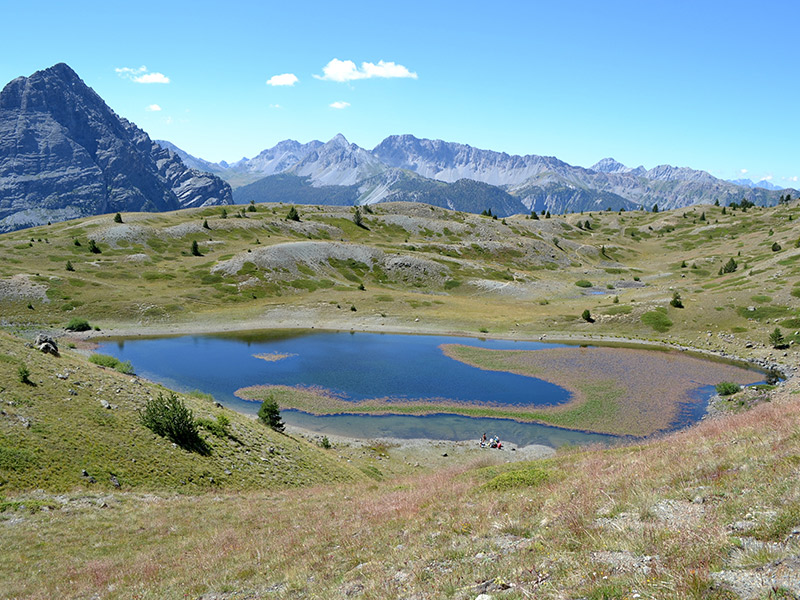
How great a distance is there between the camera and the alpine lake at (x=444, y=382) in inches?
1956

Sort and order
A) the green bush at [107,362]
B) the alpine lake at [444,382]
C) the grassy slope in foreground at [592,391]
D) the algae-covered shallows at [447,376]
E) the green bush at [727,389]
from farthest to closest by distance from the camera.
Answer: the green bush at [727,389]
the algae-covered shallows at [447,376]
the grassy slope in foreground at [592,391]
the alpine lake at [444,382]
the green bush at [107,362]

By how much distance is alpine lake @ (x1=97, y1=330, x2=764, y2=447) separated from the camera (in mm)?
49688

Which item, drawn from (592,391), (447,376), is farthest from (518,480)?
(447,376)

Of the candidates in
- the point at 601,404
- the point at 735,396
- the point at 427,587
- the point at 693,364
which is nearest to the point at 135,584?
the point at 427,587

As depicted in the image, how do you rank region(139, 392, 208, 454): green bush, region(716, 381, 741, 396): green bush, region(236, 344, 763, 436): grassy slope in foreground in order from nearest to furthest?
region(139, 392, 208, 454): green bush → region(236, 344, 763, 436): grassy slope in foreground → region(716, 381, 741, 396): green bush

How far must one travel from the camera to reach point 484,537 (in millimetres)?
11867

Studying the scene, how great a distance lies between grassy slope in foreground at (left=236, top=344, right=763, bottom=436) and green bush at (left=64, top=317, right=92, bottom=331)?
47702mm

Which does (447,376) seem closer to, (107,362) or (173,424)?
(173,424)

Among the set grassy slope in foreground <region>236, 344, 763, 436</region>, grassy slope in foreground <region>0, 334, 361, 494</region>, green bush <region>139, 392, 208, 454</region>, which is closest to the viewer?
grassy slope in foreground <region>0, 334, 361, 494</region>

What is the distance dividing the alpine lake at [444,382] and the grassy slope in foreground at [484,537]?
29127 millimetres

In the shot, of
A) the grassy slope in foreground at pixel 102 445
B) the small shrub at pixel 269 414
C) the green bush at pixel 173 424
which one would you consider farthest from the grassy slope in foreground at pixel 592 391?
the green bush at pixel 173 424

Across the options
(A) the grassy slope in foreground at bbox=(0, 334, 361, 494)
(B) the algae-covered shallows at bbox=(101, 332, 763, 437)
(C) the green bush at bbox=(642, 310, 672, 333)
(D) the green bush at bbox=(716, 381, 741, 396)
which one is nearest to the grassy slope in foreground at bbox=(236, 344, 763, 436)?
(B) the algae-covered shallows at bbox=(101, 332, 763, 437)

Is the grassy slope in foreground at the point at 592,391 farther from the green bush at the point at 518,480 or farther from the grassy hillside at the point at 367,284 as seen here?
the green bush at the point at 518,480

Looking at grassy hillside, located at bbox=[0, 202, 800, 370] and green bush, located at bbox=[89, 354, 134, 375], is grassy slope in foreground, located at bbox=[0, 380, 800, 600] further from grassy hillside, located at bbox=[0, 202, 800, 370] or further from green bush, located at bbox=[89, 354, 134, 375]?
grassy hillside, located at bbox=[0, 202, 800, 370]
